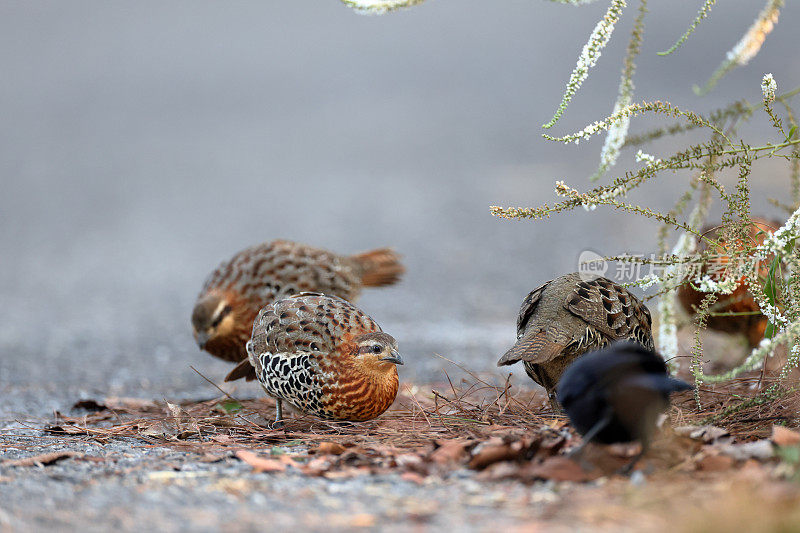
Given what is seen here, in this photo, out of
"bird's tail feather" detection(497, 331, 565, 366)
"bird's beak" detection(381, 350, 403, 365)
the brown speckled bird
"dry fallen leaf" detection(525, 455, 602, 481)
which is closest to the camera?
"dry fallen leaf" detection(525, 455, 602, 481)

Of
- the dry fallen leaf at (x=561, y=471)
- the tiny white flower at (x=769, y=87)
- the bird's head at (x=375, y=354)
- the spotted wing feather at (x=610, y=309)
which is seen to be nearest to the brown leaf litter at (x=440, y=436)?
the dry fallen leaf at (x=561, y=471)

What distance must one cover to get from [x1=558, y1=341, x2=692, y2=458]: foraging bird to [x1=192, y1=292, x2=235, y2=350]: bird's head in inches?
106

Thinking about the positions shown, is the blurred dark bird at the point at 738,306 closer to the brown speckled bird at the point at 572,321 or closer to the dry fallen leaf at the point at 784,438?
the brown speckled bird at the point at 572,321

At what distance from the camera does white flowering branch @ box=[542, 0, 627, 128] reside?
303cm

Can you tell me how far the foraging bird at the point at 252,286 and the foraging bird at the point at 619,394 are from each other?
264cm

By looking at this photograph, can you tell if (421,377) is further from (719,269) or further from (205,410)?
(719,269)

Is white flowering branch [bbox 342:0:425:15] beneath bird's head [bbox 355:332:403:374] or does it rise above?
above

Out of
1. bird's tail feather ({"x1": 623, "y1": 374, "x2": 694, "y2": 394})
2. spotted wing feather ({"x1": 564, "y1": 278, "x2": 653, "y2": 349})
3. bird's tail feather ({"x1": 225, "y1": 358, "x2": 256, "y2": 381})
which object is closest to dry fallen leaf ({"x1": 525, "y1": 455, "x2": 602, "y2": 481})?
bird's tail feather ({"x1": 623, "y1": 374, "x2": 694, "y2": 394})

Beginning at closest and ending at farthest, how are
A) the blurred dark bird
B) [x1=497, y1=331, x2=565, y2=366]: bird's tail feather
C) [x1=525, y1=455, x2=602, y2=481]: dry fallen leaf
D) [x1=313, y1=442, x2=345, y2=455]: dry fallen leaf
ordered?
[x1=525, y1=455, x2=602, y2=481]: dry fallen leaf < [x1=313, y1=442, x2=345, y2=455]: dry fallen leaf < [x1=497, y1=331, x2=565, y2=366]: bird's tail feather < the blurred dark bird

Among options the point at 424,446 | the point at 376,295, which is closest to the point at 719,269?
the point at 424,446

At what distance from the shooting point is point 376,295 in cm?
849

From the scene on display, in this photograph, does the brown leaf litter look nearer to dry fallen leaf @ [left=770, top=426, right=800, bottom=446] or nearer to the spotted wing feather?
dry fallen leaf @ [left=770, top=426, right=800, bottom=446]

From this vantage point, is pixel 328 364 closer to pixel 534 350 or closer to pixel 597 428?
pixel 534 350

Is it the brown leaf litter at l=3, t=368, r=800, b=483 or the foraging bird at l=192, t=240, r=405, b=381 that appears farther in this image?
the foraging bird at l=192, t=240, r=405, b=381
